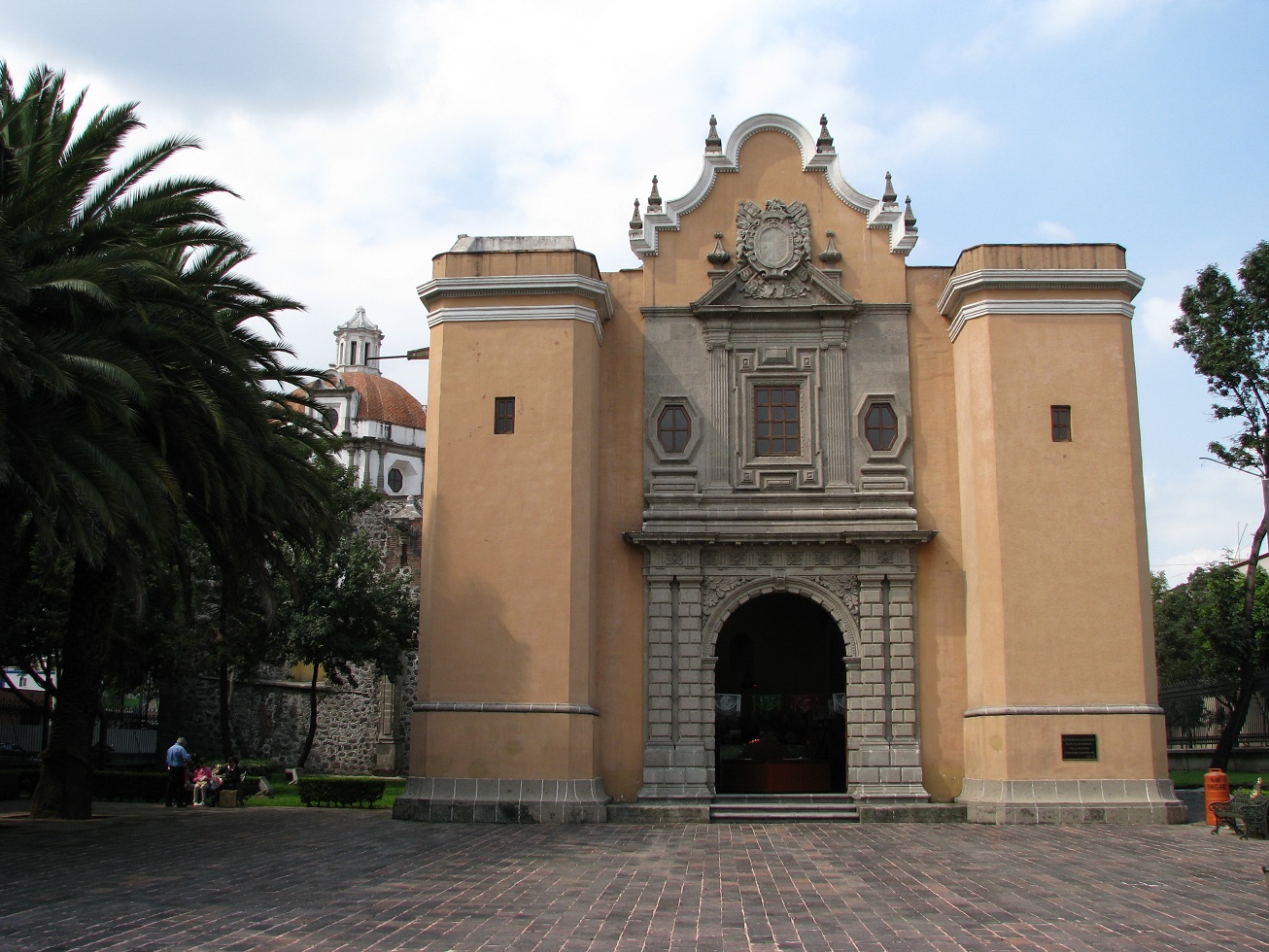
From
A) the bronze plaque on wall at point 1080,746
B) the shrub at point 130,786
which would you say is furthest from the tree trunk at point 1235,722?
the shrub at point 130,786

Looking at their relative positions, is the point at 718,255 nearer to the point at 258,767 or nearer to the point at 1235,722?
the point at 1235,722

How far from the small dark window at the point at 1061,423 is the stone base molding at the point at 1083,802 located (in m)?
5.51

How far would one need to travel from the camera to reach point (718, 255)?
→ 21.8 m

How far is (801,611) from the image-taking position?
88.1 ft

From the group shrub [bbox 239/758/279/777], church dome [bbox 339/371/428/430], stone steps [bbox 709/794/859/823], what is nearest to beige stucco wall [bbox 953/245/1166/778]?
stone steps [bbox 709/794/859/823]

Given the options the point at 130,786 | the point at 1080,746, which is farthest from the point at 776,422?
the point at 130,786

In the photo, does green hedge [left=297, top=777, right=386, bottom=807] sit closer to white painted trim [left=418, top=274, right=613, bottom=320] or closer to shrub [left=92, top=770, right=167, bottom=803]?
shrub [left=92, top=770, right=167, bottom=803]

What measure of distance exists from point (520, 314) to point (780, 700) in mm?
10518

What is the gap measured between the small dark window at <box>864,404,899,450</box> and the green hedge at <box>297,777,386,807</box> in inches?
423

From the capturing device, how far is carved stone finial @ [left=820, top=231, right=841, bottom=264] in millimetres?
21781

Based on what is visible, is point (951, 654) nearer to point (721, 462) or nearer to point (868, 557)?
point (868, 557)

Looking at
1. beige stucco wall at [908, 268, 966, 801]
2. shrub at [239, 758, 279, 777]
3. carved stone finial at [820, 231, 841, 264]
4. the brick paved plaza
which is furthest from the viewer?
shrub at [239, 758, 279, 777]

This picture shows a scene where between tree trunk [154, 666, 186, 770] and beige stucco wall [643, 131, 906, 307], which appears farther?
tree trunk [154, 666, 186, 770]

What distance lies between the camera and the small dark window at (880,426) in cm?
2138
